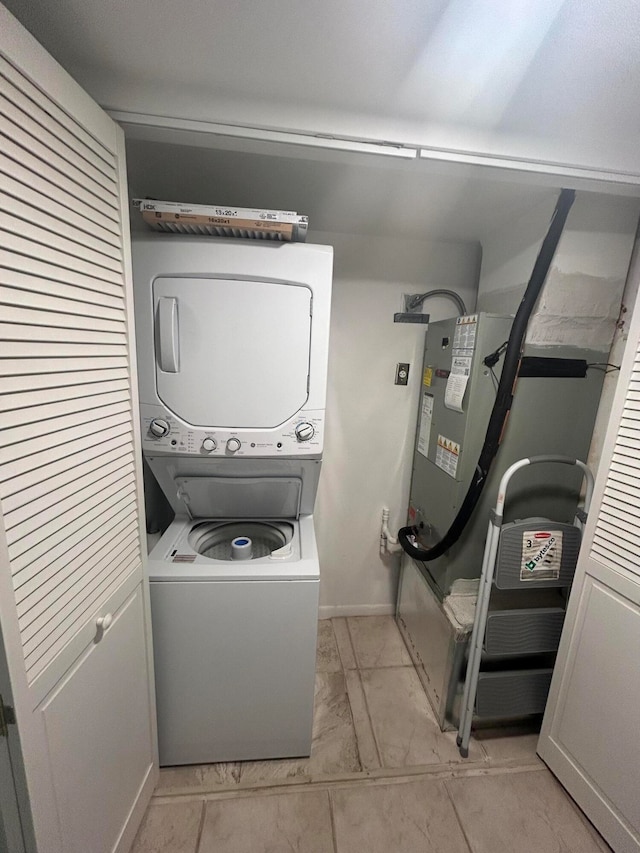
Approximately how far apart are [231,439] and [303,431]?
274 mm

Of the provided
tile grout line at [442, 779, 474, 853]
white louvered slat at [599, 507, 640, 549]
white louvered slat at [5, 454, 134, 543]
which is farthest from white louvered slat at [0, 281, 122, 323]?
tile grout line at [442, 779, 474, 853]

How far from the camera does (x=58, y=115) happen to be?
0.74 meters

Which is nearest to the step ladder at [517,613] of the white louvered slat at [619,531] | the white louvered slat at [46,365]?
the white louvered slat at [619,531]

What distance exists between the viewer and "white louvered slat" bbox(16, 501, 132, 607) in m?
0.71

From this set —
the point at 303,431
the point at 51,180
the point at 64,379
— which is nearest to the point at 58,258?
the point at 51,180

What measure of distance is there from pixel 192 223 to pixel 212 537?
4.23 feet

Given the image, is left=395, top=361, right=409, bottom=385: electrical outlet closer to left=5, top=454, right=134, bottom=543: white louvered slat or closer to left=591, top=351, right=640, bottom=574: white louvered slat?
left=591, top=351, right=640, bottom=574: white louvered slat

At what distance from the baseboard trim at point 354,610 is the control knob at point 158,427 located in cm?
162

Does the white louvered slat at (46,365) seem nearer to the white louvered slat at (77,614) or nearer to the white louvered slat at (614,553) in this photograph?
the white louvered slat at (77,614)

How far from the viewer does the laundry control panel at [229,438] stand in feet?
4.37

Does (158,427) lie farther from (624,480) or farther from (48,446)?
(624,480)

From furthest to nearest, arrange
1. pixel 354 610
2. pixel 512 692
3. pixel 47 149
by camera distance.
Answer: pixel 354 610
pixel 512 692
pixel 47 149

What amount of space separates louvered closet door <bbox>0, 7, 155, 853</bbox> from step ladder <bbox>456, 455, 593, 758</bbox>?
4.20ft

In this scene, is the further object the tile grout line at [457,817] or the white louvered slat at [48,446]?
the tile grout line at [457,817]
